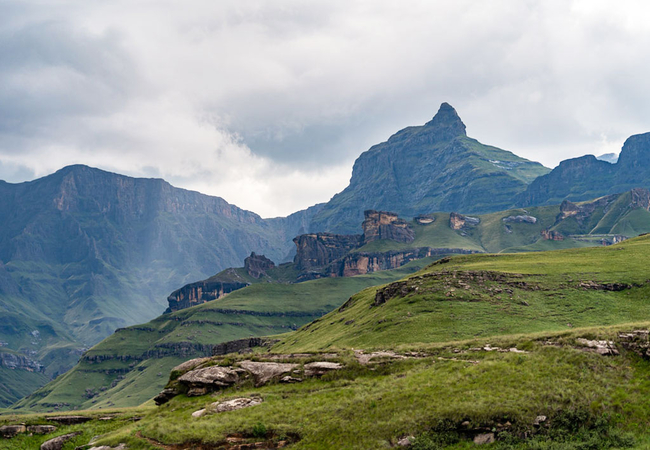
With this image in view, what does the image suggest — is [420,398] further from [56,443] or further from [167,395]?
[56,443]

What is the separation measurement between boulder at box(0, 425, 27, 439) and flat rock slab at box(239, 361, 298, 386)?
856 inches

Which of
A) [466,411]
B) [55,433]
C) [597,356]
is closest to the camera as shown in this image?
[466,411]

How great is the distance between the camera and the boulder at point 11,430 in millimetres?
48562

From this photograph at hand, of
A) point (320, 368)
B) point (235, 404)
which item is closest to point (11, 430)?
point (235, 404)

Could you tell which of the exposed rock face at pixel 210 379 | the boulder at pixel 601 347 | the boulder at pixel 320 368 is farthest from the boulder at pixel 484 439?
the exposed rock face at pixel 210 379

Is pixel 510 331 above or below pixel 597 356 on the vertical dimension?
below

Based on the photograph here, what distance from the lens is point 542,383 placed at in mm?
36156

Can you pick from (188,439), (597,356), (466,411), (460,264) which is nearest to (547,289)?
(460,264)

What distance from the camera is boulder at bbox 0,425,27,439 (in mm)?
48562

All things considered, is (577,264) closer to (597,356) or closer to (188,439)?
(597,356)

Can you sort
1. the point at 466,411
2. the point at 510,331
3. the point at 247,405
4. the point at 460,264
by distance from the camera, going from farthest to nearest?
the point at 460,264 < the point at 510,331 < the point at 247,405 < the point at 466,411

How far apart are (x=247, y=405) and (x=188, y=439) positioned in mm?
6155

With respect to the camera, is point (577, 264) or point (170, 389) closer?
point (170, 389)

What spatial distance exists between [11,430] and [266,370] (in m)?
25.2
